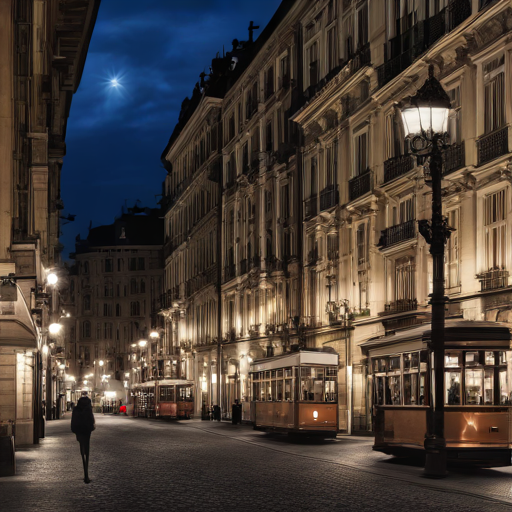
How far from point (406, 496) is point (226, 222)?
50194 millimetres

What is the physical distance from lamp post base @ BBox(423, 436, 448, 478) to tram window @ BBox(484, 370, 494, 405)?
2.67 metres

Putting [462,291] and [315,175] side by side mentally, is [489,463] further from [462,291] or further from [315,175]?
[315,175]

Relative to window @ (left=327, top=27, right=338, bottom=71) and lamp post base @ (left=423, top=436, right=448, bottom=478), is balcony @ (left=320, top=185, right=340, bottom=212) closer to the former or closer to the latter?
window @ (left=327, top=27, right=338, bottom=71)

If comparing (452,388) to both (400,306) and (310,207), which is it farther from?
(310,207)

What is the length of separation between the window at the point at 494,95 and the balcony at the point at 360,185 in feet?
30.8

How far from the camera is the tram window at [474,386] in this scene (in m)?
21.3

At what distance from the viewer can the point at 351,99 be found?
139 ft

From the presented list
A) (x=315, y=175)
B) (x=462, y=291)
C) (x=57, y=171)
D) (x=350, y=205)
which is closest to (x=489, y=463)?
(x=462, y=291)

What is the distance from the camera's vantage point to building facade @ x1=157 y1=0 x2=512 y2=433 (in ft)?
100

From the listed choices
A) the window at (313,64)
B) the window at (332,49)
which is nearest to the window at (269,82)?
the window at (313,64)

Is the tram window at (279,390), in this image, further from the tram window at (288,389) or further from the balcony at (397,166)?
the balcony at (397,166)

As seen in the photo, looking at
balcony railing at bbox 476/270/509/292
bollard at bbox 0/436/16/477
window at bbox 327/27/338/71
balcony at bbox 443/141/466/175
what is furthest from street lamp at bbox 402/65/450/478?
window at bbox 327/27/338/71

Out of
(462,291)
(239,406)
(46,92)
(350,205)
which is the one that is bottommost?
(239,406)

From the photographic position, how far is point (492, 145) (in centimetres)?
2972
